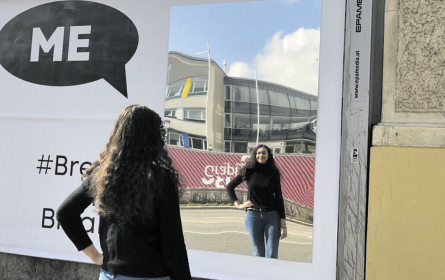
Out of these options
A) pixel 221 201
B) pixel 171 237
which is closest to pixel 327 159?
pixel 221 201

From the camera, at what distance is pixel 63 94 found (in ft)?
16.3

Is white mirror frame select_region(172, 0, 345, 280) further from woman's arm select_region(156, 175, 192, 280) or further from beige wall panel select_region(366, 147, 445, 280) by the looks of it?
woman's arm select_region(156, 175, 192, 280)

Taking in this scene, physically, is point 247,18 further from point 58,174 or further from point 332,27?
point 58,174

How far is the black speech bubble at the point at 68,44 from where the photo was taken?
4789 millimetres

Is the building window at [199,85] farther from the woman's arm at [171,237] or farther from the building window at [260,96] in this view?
the woman's arm at [171,237]

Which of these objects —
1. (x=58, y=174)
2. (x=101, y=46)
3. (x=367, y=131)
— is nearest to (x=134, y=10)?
(x=101, y=46)

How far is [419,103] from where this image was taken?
381 centimetres

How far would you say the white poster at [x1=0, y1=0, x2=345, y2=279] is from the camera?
15.4ft

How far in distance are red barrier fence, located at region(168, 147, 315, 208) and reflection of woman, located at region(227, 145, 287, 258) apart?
2.4 inches

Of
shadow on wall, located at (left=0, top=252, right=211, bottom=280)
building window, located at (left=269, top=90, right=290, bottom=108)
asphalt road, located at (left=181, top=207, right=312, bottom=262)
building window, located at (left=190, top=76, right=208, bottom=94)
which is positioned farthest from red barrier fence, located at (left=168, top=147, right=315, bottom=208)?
shadow on wall, located at (left=0, top=252, right=211, bottom=280)

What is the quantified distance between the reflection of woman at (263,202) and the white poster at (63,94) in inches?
14.8

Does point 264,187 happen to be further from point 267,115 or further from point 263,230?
point 267,115

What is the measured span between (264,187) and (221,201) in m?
0.43

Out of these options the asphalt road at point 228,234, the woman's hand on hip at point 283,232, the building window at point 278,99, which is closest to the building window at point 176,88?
the building window at point 278,99
